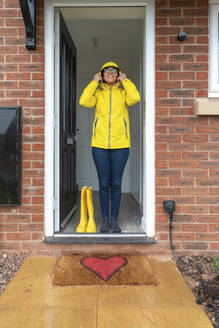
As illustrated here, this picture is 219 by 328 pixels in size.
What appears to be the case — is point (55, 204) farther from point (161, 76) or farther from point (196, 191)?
point (161, 76)

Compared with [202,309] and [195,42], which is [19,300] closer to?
[202,309]

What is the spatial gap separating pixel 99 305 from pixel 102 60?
4339mm

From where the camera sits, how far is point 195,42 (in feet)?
8.00

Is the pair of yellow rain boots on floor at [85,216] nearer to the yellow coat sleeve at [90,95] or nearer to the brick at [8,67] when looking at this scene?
the yellow coat sleeve at [90,95]

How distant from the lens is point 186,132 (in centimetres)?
244

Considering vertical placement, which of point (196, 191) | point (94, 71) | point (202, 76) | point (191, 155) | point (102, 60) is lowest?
point (196, 191)

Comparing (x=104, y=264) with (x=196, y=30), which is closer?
(x=104, y=264)

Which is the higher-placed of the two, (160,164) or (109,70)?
(109,70)

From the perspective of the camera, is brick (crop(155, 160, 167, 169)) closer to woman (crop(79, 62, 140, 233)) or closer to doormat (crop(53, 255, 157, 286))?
woman (crop(79, 62, 140, 233))

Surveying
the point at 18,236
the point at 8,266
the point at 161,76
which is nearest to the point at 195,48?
the point at 161,76

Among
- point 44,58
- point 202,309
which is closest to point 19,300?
point 202,309

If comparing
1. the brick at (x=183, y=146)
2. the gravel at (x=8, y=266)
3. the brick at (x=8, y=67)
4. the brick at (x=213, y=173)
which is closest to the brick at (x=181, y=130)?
the brick at (x=183, y=146)

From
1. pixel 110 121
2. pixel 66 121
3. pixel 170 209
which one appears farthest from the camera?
pixel 66 121

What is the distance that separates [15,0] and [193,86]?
1.86 meters
